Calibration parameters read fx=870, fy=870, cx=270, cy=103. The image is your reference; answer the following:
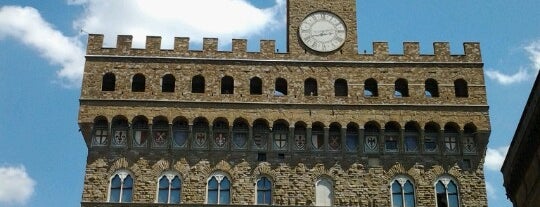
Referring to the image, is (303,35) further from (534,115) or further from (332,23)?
(534,115)

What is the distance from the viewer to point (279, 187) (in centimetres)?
3269

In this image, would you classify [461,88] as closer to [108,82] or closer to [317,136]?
[317,136]

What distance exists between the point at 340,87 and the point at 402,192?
196 inches

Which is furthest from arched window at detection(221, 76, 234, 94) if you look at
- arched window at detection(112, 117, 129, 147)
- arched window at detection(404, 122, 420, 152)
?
arched window at detection(404, 122, 420, 152)

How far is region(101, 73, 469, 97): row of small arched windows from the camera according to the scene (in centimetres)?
3441

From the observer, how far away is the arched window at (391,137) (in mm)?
33719

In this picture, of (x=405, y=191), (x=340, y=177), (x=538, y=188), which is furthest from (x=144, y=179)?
(x=538, y=188)

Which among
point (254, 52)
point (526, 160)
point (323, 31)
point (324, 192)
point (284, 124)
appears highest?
point (323, 31)

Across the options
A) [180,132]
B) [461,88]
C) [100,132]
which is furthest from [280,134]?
[461,88]

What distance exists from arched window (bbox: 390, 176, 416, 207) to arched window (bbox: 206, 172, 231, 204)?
6218 millimetres

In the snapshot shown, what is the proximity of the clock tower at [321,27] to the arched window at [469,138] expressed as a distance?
17.5ft

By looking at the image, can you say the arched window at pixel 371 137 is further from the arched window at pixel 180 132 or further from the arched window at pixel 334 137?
the arched window at pixel 180 132

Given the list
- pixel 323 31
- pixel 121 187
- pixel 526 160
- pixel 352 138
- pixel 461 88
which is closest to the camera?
pixel 526 160

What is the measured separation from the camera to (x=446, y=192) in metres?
33.0
